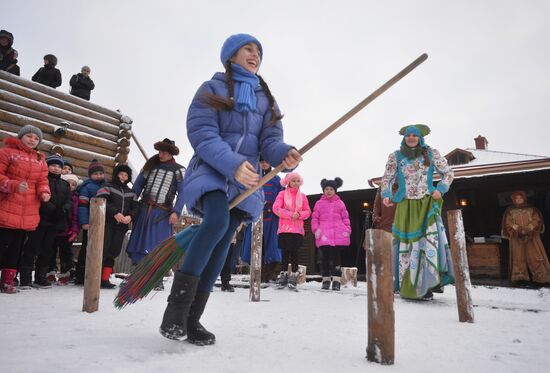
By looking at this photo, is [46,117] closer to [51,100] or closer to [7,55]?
[51,100]

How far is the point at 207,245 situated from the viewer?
189 cm

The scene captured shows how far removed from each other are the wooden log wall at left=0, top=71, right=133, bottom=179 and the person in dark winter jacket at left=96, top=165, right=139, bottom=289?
4.85m

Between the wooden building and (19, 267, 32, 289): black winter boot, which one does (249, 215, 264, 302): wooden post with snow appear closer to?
(19, 267, 32, 289): black winter boot

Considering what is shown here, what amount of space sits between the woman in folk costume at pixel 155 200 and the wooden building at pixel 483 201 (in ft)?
22.4

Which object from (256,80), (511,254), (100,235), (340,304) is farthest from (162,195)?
(511,254)

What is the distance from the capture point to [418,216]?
4.39 meters

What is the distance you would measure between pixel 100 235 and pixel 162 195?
6.74ft

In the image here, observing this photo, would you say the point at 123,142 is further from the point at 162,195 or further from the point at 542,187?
the point at 542,187

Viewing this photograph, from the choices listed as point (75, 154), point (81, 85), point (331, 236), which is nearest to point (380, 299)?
point (331, 236)

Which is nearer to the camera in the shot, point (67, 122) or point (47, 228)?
point (47, 228)

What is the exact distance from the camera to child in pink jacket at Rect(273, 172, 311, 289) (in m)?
6.24

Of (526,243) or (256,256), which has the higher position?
(526,243)

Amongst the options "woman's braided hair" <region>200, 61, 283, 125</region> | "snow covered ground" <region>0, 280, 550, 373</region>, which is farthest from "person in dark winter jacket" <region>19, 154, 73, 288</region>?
"woman's braided hair" <region>200, 61, 283, 125</region>

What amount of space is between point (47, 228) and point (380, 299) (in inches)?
186
